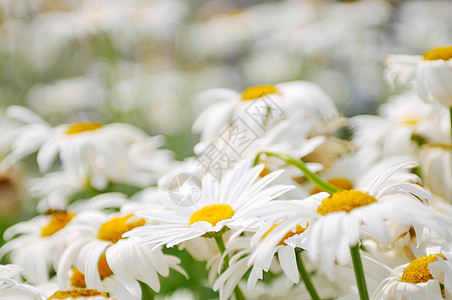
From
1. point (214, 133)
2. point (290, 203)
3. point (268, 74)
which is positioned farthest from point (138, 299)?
point (268, 74)

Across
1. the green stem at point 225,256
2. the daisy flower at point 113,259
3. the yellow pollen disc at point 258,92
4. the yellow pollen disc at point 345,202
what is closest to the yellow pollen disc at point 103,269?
the daisy flower at point 113,259

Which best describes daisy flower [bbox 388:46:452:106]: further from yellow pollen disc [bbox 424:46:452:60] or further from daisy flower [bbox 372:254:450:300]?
daisy flower [bbox 372:254:450:300]

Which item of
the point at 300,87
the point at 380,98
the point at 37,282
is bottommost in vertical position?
the point at 380,98

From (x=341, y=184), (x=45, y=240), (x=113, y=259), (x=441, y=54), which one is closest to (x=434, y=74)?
Result: (x=441, y=54)

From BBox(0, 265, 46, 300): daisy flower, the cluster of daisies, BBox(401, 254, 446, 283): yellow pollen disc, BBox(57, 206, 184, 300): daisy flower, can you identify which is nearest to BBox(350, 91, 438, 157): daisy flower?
the cluster of daisies

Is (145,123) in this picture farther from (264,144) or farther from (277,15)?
(264,144)

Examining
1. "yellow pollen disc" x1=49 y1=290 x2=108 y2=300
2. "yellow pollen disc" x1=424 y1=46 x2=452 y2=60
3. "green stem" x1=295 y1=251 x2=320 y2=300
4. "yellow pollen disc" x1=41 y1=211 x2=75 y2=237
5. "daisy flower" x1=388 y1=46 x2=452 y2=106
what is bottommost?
"green stem" x1=295 y1=251 x2=320 y2=300
